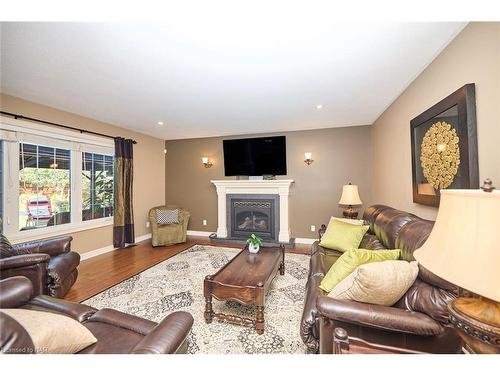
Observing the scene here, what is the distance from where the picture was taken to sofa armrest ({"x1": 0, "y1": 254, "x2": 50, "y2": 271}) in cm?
179

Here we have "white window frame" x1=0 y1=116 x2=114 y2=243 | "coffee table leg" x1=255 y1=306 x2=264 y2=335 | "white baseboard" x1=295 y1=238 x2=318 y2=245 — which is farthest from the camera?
"white baseboard" x1=295 y1=238 x2=318 y2=245

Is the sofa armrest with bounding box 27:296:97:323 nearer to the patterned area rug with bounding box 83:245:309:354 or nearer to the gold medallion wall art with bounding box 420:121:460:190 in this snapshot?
the patterned area rug with bounding box 83:245:309:354

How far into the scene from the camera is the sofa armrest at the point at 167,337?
875mm

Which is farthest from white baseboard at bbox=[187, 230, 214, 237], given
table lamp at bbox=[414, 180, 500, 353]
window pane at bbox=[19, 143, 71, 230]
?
table lamp at bbox=[414, 180, 500, 353]

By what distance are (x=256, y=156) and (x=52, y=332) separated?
4.10 meters

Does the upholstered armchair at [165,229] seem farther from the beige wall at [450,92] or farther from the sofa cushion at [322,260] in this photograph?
the beige wall at [450,92]

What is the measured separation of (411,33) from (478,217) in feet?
5.42

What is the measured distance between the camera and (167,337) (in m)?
0.94

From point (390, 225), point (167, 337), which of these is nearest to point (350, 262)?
point (390, 225)

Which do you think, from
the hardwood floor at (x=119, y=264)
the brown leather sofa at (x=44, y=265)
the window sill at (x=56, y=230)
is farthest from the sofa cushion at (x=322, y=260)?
the window sill at (x=56, y=230)

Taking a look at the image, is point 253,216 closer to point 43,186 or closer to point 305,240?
point 305,240

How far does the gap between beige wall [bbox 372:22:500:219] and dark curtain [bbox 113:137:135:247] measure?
15.4ft
